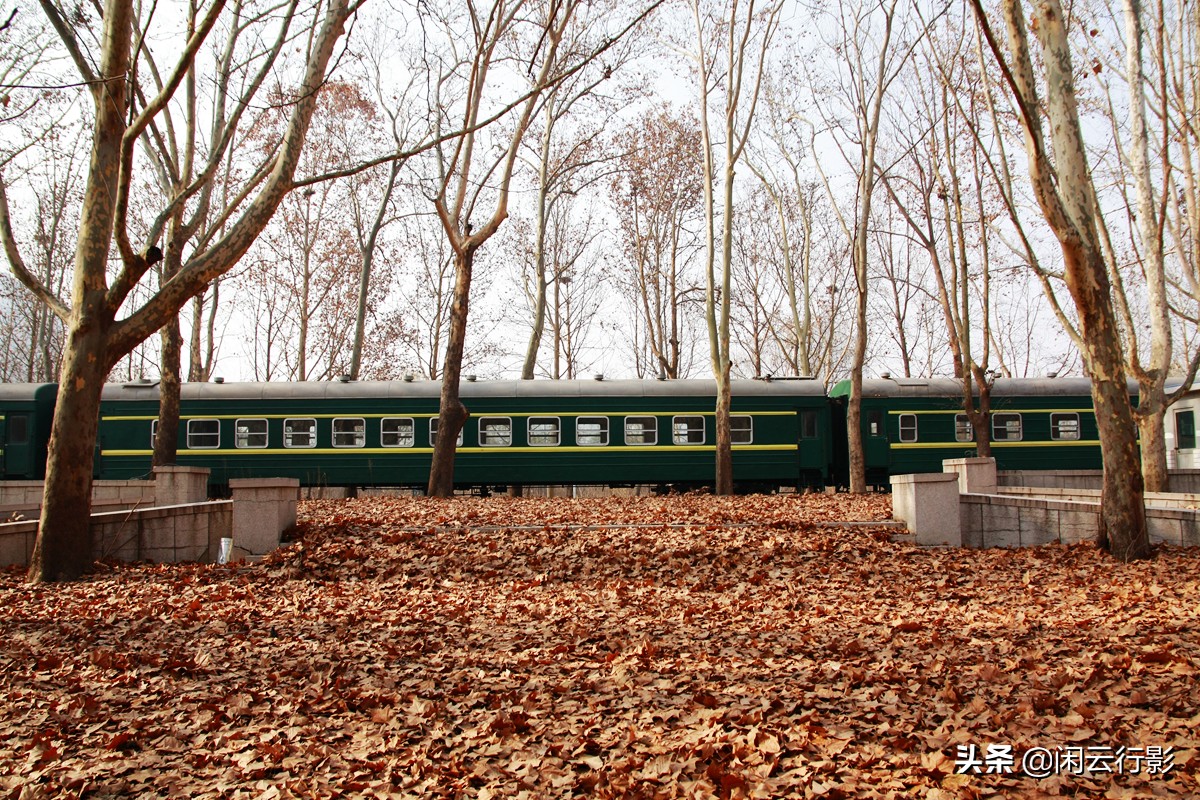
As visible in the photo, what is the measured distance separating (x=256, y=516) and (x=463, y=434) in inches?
419

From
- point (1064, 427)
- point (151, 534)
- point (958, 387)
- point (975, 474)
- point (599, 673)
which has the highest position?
point (958, 387)

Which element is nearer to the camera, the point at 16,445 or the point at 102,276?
the point at 102,276

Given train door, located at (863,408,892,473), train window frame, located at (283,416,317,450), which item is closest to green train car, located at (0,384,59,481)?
train window frame, located at (283,416,317,450)

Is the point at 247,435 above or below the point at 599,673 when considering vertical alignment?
above

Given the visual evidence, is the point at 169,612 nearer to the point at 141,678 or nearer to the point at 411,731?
the point at 141,678

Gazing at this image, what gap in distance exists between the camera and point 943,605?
26.8 ft

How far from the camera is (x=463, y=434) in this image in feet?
71.9

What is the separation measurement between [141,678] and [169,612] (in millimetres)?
2211

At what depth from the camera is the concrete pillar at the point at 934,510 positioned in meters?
11.7

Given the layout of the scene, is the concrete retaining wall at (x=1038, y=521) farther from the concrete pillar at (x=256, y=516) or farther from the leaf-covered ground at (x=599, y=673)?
the concrete pillar at (x=256, y=516)

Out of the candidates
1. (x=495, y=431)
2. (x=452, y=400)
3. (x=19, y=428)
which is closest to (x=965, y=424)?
(x=495, y=431)

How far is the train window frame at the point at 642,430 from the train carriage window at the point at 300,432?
738 cm

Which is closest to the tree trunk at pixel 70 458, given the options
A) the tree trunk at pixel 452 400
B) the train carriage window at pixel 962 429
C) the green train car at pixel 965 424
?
the tree trunk at pixel 452 400

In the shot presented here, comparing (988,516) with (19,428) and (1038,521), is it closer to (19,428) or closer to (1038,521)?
(1038,521)
